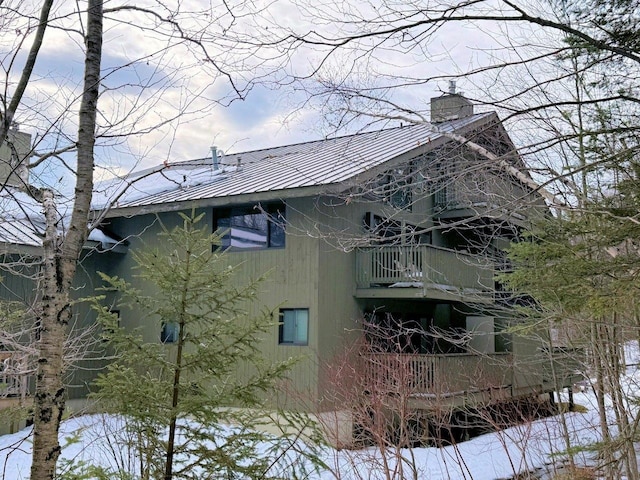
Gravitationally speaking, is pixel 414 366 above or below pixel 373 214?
below

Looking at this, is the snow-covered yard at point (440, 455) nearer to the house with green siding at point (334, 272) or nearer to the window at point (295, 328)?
the house with green siding at point (334, 272)

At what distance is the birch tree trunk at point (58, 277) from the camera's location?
350 centimetres

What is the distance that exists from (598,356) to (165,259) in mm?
8464

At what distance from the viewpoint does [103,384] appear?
15.2 ft

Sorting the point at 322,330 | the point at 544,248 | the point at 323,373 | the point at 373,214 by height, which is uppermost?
the point at 373,214

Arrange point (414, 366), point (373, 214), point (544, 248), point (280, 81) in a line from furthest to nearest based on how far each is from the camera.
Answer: point (373, 214) < point (414, 366) < point (544, 248) < point (280, 81)

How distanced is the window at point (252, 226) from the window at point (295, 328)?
1.65 m

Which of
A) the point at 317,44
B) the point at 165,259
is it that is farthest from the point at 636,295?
the point at 165,259

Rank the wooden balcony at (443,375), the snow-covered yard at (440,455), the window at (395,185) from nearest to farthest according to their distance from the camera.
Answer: the window at (395,185)
the snow-covered yard at (440,455)
the wooden balcony at (443,375)

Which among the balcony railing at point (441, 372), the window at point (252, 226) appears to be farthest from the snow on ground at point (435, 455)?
the window at point (252, 226)

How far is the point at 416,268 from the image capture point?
1408 cm

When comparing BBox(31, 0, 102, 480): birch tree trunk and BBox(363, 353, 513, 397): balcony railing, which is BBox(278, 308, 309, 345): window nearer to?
BBox(363, 353, 513, 397): balcony railing

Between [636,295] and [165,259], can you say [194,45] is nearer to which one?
[165,259]

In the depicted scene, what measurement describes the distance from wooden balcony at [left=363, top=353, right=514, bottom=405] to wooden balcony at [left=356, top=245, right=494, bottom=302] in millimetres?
1504
